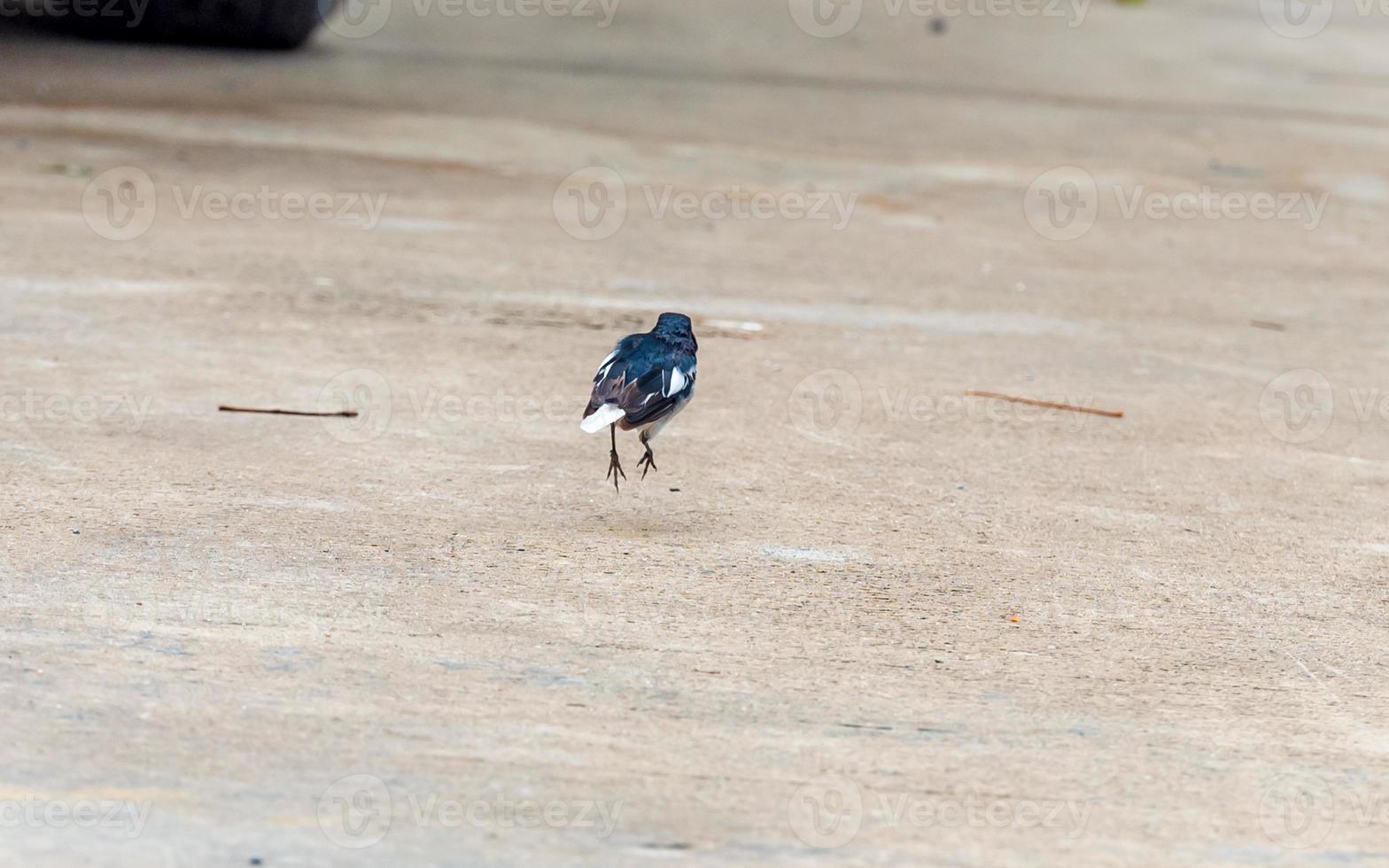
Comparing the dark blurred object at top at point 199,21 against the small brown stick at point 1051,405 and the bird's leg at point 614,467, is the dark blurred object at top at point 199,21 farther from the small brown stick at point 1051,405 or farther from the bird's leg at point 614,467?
the bird's leg at point 614,467

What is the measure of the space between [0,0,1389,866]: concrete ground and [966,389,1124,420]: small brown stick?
8 cm

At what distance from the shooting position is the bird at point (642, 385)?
18.7ft

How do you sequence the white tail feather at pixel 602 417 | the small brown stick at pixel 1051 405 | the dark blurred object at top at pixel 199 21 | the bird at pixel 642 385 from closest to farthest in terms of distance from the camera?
the white tail feather at pixel 602 417 < the bird at pixel 642 385 < the small brown stick at pixel 1051 405 < the dark blurred object at top at pixel 199 21

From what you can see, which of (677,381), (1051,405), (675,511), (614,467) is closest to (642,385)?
(677,381)

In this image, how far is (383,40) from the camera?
64.2 ft

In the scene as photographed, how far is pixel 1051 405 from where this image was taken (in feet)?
25.7

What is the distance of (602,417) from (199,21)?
536 inches

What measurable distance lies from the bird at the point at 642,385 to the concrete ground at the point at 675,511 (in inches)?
16.4

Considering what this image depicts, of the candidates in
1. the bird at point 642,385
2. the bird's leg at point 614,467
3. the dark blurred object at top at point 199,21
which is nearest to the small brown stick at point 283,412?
the bird's leg at point 614,467

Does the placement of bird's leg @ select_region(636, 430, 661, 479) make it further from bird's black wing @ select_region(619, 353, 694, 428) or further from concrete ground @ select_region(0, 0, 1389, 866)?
bird's black wing @ select_region(619, 353, 694, 428)

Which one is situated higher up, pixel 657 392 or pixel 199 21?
pixel 199 21

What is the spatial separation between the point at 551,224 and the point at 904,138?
549 centimetres

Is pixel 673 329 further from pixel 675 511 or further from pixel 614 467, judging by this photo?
pixel 675 511

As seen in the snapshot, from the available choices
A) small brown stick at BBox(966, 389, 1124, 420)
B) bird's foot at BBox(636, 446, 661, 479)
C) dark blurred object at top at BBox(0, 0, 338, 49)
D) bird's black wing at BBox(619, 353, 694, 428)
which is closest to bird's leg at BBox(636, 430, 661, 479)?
bird's foot at BBox(636, 446, 661, 479)
